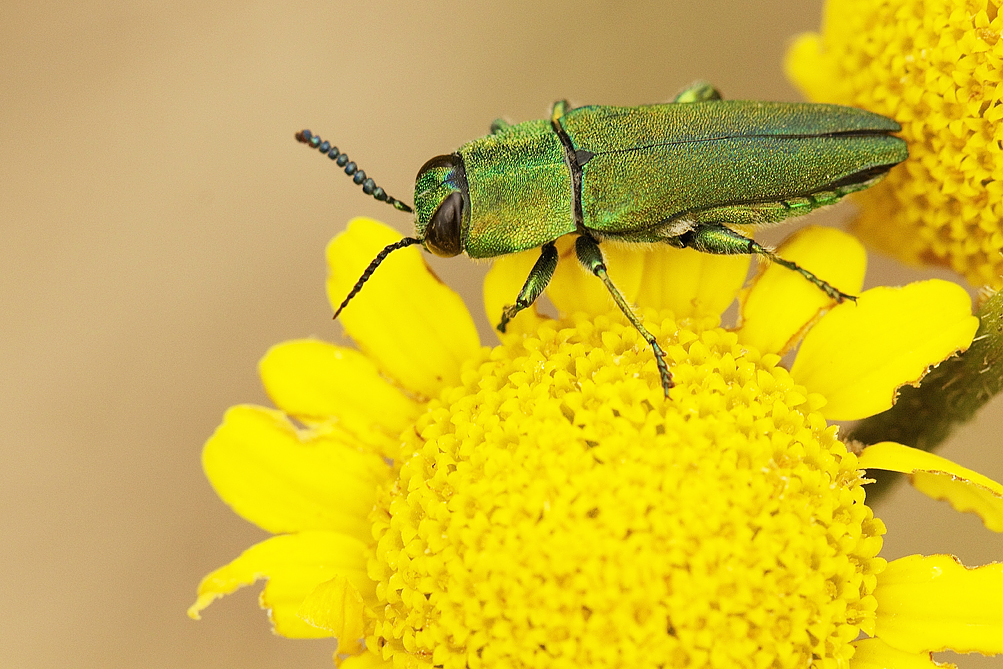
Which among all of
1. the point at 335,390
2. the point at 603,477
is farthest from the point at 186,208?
the point at 603,477

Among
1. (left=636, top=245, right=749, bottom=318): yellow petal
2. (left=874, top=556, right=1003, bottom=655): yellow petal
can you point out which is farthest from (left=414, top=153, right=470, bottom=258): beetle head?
(left=874, top=556, right=1003, bottom=655): yellow petal

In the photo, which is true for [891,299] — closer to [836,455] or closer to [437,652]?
[836,455]

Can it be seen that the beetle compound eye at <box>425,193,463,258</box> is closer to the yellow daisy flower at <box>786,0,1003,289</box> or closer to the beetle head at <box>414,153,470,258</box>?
the beetle head at <box>414,153,470,258</box>

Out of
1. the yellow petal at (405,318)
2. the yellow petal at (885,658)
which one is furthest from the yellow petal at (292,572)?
the yellow petal at (885,658)

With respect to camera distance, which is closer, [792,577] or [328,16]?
[792,577]

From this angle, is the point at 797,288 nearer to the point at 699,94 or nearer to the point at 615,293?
the point at 615,293

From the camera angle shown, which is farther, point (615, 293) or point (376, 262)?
point (376, 262)

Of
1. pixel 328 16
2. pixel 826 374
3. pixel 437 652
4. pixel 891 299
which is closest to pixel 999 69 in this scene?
pixel 891 299
